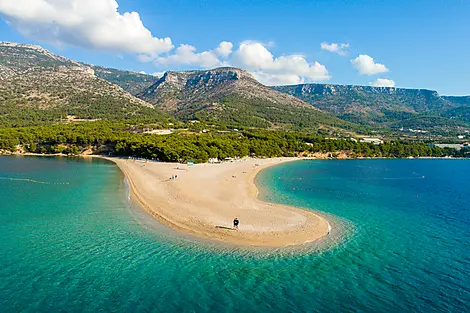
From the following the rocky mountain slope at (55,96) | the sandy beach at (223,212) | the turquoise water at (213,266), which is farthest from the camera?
the rocky mountain slope at (55,96)

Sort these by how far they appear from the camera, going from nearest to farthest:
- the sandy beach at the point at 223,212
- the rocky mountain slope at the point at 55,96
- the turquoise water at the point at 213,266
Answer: the turquoise water at the point at 213,266, the sandy beach at the point at 223,212, the rocky mountain slope at the point at 55,96

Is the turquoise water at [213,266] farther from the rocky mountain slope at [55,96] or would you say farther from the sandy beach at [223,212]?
the rocky mountain slope at [55,96]

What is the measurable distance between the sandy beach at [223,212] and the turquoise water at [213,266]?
1.91m

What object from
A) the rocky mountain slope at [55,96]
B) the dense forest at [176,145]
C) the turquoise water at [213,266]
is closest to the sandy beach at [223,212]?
the turquoise water at [213,266]

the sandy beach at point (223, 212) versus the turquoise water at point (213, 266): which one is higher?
the sandy beach at point (223, 212)

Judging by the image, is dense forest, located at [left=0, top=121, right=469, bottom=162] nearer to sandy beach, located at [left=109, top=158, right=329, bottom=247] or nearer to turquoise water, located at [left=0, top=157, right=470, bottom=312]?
sandy beach, located at [left=109, top=158, right=329, bottom=247]

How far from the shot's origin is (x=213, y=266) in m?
20.6

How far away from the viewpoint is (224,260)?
70.8 feet

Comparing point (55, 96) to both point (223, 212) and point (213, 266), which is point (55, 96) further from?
point (213, 266)

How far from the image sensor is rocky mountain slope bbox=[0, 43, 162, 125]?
139000 mm

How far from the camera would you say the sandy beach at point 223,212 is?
26.3 meters

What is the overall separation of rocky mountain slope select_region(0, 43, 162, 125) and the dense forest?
26.6 metres

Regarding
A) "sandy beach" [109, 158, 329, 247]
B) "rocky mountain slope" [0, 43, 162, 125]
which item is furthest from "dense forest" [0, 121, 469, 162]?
"sandy beach" [109, 158, 329, 247]

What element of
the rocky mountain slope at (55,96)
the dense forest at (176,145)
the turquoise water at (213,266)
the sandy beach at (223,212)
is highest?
the rocky mountain slope at (55,96)
